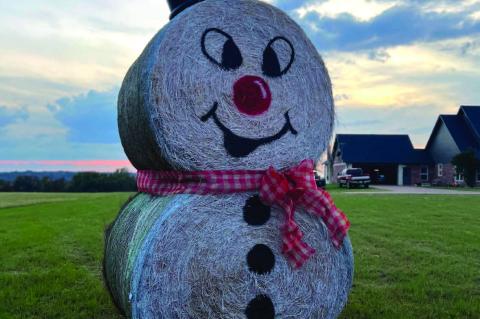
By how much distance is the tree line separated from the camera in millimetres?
37969

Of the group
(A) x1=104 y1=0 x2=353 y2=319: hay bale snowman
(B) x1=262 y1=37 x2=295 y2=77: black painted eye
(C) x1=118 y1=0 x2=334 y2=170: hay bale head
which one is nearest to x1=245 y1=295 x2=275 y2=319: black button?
(A) x1=104 y1=0 x2=353 y2=319: hay bale snowman

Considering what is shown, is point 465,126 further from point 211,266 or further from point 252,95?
point 211,266

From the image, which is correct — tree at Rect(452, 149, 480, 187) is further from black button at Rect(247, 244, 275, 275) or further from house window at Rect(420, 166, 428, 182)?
black button at Rect(247, 244, 275, 275)

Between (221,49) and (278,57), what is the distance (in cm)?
49

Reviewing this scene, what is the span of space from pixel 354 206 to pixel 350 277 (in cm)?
1387

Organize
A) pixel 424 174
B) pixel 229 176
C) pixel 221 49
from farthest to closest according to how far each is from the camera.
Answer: pixel 424 174
pixel 221 49
pixel 229 176

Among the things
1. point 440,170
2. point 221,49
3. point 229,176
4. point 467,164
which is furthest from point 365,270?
point 440,170

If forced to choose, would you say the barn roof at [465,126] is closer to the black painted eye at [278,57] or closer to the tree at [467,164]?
the tree at [467,164]

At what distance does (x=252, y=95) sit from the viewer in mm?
4363

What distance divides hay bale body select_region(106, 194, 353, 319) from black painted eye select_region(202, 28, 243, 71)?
3.27 feet

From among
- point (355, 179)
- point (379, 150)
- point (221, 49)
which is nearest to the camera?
point (221, 49)

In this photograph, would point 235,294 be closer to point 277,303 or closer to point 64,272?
point 277,303

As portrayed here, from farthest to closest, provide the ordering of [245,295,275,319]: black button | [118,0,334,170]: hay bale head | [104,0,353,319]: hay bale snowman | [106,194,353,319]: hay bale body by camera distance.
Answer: [245,295,275,319]: black button
[118,0,334,170]: hay bale head
[104,0,353,319]: hay bale snowman
[106,194,353,319]: hay bale body

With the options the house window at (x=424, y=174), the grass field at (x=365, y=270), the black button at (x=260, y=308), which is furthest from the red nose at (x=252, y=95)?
the house window at (x=424, y=174)
